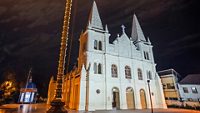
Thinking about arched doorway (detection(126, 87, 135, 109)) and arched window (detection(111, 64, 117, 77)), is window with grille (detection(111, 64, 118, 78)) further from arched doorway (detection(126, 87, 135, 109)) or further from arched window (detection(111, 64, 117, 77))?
arched doorway (detection(126, 87, 135, 109))

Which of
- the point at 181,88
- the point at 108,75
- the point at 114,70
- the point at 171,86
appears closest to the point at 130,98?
the point at 114,70

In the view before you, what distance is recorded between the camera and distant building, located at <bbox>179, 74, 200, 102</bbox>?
99.7 ft

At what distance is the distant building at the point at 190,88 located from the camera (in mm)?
30391

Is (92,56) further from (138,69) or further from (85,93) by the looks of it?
(138,69)

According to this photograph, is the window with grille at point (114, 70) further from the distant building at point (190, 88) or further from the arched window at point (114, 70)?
the distant building at point (190, 88)

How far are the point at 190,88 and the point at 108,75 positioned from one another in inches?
899

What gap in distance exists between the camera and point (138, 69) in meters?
24.5

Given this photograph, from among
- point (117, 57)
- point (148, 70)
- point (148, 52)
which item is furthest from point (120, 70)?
point (148, 52)

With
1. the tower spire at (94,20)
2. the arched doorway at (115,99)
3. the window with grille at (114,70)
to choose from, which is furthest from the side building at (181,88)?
the tower spire at (94,20)

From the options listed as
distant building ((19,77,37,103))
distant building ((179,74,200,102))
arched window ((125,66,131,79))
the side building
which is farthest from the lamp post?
distant building ((19,77,37,103))

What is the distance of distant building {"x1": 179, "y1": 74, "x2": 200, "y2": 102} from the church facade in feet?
38.2

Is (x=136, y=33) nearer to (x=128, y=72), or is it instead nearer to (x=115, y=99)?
(x=128, y=72)

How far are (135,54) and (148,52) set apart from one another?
3.92m

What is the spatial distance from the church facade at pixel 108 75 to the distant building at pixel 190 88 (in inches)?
459
